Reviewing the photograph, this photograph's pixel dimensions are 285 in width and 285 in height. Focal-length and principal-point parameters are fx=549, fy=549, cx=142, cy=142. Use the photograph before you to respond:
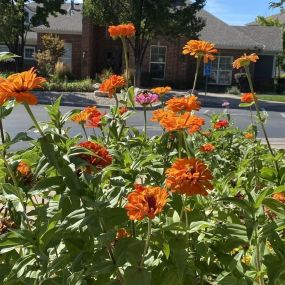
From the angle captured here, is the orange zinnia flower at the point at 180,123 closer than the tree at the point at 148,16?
Yes

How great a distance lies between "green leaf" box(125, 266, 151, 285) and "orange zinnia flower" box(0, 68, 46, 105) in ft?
2.01

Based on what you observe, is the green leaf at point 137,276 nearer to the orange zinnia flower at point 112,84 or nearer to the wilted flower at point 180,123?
the wilted flower at point 180,123

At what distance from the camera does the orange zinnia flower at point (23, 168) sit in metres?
2.23

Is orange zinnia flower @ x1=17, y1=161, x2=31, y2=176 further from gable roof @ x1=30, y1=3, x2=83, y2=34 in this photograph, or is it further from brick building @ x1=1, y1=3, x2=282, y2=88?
gable roof @ x1=30, y1=3, x2=83, y2=34

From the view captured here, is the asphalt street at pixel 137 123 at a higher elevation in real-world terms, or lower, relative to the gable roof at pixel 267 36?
lower

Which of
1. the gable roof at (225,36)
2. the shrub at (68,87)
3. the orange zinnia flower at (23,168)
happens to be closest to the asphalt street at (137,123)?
the shrub at (68,87)

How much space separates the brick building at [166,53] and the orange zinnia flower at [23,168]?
29.7 metres

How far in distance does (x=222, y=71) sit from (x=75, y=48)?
9.44 m

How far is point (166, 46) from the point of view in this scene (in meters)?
33.0

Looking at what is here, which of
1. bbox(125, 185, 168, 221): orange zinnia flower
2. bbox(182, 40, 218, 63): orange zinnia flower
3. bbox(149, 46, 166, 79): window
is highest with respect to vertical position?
bbox(182, 40, 218, 63): orange zinnia flower

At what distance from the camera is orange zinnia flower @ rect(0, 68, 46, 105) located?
5.64 feet

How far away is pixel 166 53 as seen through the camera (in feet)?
108

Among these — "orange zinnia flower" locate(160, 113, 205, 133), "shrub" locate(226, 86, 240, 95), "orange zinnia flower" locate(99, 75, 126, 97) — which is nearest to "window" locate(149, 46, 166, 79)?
Answer: "shrub" locate(226, 86, 240, 95)

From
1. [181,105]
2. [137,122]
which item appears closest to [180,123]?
[181,105]
